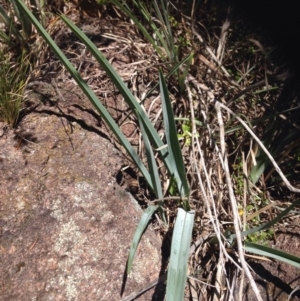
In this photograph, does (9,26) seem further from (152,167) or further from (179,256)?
(179,256)

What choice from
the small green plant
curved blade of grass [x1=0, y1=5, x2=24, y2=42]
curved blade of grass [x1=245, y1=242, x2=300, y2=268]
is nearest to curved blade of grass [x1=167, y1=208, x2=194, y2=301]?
curved blade of grass [x1=245, y1=242, x2=300, y2=268]

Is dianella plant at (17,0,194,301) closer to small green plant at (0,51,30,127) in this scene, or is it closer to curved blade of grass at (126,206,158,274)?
curved blade of grass at (126,206,158,274)

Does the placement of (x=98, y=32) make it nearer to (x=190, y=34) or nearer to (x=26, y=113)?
(x=190, y=34)

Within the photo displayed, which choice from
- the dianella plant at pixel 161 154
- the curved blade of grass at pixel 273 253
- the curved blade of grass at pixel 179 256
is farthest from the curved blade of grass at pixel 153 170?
the curved blade of grass at pixel 273 253

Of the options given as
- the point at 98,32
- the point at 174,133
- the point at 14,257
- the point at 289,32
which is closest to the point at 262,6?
the point at 289,32

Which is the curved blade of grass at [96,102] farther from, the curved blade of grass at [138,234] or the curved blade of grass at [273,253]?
the curved blade of grass at [273,253]
